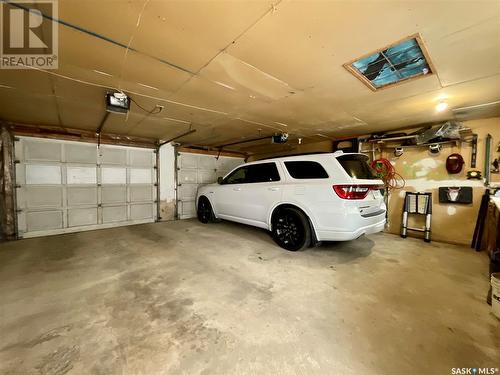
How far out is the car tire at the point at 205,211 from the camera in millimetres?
5418

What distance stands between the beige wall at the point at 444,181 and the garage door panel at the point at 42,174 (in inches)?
315

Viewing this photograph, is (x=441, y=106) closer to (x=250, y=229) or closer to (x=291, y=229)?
(x=291, y=229)

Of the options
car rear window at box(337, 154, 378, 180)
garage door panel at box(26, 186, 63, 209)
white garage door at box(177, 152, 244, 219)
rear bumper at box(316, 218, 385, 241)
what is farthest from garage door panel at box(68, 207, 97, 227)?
car rear window at box(337, 154, 378, 180)

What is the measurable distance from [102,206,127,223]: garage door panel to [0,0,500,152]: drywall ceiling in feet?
7.92

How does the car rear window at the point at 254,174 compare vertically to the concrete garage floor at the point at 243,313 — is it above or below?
above

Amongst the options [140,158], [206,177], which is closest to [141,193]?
[140,158]

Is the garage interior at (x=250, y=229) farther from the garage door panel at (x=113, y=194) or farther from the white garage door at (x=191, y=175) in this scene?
the white garage door at (x=191, y=175)

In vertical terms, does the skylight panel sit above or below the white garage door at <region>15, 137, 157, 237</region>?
above

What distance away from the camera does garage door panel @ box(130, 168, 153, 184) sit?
5651 millimetres

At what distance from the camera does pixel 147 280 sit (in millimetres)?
2369

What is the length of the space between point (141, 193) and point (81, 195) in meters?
1.34

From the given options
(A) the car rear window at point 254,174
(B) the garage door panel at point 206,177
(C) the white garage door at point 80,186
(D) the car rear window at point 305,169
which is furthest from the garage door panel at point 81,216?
(D) the car rear window at point 305,169

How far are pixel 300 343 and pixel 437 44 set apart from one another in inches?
109

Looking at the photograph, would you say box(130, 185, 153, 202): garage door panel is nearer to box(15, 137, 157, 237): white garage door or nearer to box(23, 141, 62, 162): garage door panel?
box(15, 137, 157, 237): white garage door
